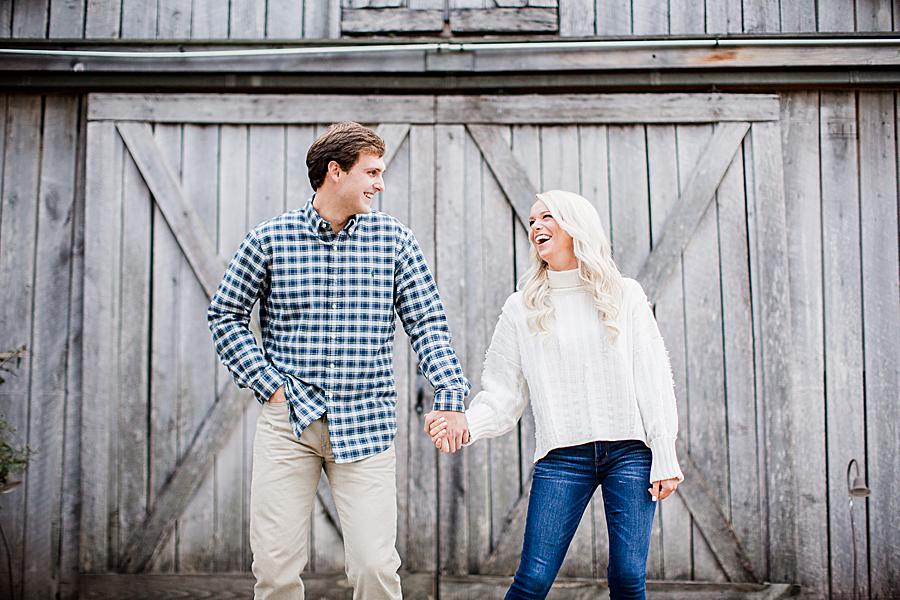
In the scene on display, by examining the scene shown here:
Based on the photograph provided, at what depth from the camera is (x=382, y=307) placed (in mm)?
2771

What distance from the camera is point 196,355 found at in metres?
4.21

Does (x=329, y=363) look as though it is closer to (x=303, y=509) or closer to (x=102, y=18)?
(x=303, y=509)

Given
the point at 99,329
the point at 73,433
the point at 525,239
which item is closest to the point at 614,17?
the point at 525,239

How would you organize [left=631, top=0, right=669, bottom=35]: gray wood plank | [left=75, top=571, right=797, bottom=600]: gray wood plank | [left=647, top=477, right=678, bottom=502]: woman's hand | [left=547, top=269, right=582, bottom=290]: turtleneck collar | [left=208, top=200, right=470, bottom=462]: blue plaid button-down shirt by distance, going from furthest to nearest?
[left=631, top=0, right=669, bottom=35]: gray wood plank
[left=75, top=571, right=797, bottom=600]: gray wood plank
[left=547, top=269, right=582, bottom=290]: turtleneck collar
[left=208, top=200, right=470, bottom=462]: blue plaid button-down shirt
[left=647, top=477, right=678, bottom=502]: woman's hand

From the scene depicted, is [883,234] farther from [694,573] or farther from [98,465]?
[98,465]

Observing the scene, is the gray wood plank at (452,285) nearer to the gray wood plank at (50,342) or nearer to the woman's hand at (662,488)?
the woman's hand at (662,488)

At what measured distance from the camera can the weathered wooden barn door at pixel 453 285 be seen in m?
4.14

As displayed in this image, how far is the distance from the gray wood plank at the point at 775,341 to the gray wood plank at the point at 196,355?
302cm

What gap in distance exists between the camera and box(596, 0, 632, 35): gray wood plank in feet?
14.1

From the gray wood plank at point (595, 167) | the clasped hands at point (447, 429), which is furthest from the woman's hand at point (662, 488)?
the gray wood plank at point (595, 167)

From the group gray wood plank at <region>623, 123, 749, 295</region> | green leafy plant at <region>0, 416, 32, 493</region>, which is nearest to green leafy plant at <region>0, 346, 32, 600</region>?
green leafy plant at <region>0, 416, 32, 493</region>

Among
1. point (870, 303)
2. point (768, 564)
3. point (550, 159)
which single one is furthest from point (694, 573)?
point (550, 159)

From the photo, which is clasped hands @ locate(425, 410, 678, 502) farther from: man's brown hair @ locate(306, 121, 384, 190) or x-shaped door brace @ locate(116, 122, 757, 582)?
x-shaped door brace @ locate(116, 122, 757, 582)

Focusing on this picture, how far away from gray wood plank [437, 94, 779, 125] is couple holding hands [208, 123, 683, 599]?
5.20 ft
